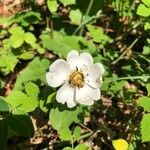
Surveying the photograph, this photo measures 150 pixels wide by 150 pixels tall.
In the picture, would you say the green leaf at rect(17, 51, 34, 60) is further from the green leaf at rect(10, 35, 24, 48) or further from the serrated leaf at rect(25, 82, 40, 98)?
the serrated leaf at rect(25, 82, 40, 98)

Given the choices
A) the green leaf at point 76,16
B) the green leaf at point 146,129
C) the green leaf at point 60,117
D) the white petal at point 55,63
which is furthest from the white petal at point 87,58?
the green leaf at point 76,16

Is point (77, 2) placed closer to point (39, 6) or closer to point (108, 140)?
point (39, 6)

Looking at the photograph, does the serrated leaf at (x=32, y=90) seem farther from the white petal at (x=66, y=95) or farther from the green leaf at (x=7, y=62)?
the green leaf at (x=7, y=62)

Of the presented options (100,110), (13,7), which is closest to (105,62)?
(100,110)

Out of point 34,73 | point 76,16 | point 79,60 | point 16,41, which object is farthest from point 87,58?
point 76,16

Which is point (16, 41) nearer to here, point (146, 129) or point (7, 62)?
point (7, 62)
